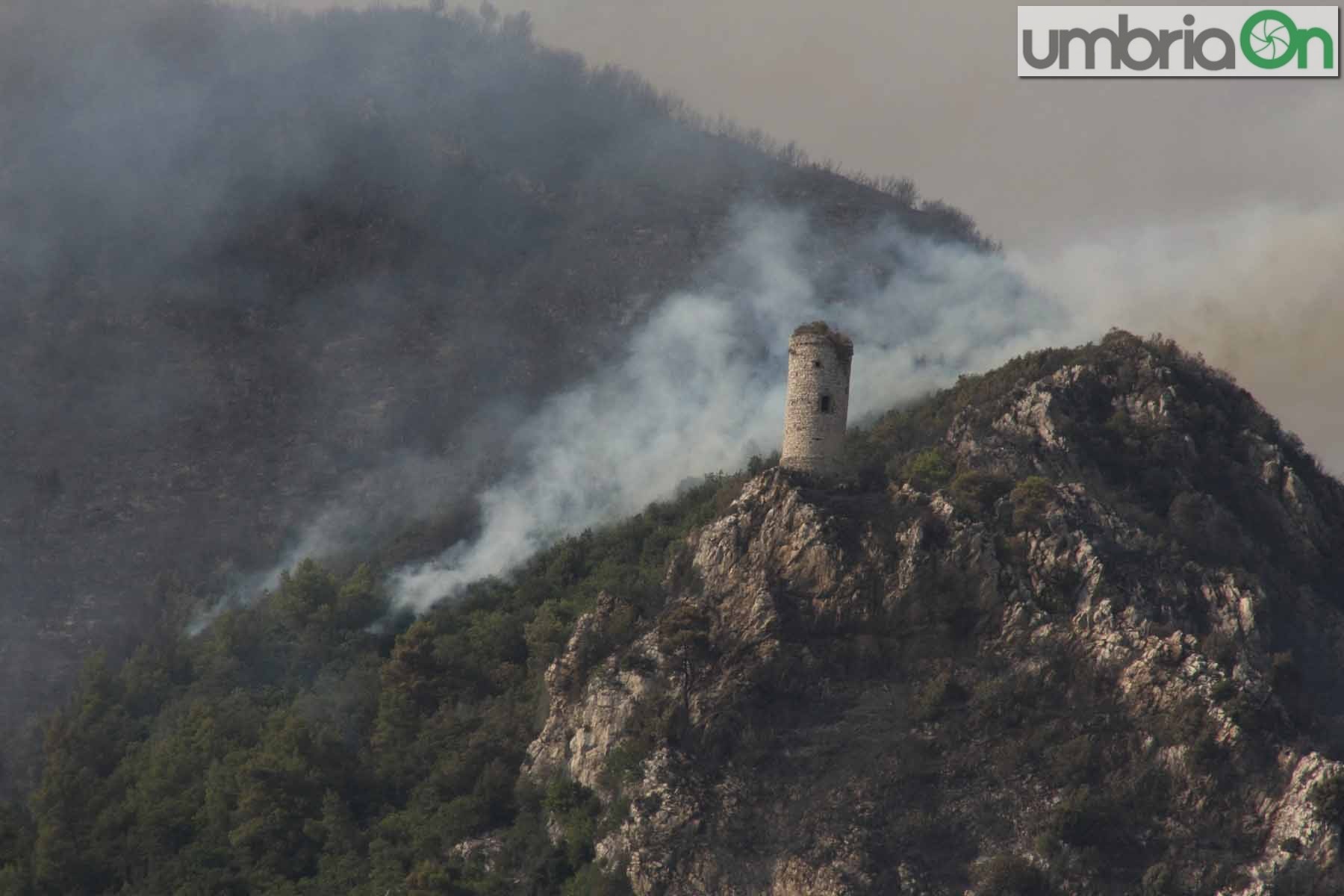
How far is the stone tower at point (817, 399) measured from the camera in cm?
10744

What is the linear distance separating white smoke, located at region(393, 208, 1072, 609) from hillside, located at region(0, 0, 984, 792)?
12.9 feet

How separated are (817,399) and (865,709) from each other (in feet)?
51.2

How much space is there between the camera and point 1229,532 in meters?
116

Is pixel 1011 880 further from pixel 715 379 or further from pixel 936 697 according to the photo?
pixel 715 379

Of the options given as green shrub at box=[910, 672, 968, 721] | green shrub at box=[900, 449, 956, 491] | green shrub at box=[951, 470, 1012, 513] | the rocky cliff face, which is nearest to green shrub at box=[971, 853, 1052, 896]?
the rocky cliff face

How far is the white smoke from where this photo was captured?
5738 inches

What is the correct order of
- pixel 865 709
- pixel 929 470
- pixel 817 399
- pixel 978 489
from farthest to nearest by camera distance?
pixel 929 470 → pixel 978 489 → pixel 817 399 → pixel 865 709

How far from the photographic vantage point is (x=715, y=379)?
16212 centimetres

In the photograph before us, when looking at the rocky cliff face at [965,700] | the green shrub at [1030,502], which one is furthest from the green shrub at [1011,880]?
the green shrub at [1030,502]

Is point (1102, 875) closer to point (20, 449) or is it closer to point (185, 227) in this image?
point (20, 449)

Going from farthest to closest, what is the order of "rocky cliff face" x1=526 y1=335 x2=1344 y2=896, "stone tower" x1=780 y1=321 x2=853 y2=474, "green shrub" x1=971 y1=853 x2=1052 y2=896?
"stone tower" x1=780 y1=321 x2=853 y2=474, "rocky cliff face" x1=526 y1=335 x2=1344 y2=896, "green shrub" x1=971 y1=853 x2=1052 y2=896

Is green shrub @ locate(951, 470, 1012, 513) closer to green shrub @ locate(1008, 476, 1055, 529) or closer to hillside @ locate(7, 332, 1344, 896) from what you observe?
hillside @ locate(7, 332, 1344, 896)

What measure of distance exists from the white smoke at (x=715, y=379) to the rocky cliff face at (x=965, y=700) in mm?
34409

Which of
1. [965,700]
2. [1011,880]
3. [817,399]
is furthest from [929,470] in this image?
[1011,880]
